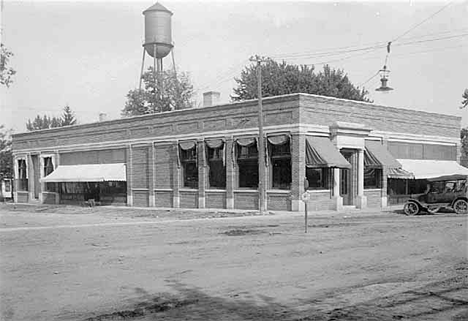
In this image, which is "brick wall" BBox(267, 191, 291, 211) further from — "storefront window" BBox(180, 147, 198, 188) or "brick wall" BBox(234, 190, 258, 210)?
"storefront window" BBox(180, 147, 198, 188)

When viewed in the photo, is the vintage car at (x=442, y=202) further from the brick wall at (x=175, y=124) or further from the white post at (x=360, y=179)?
the brick wall at (x=175, y=124)

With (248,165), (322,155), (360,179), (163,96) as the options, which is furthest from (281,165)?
(163,96)

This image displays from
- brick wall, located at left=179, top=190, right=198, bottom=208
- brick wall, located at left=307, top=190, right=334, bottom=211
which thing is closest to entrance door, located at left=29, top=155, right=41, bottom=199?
brick wall, located at left=179, top=190, right=198, bottom=208

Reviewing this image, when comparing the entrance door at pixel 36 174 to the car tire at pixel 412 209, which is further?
the entrance door at pixel 36 174

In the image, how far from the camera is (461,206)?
2345 cm

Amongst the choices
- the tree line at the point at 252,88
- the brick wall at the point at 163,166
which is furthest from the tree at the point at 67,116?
the brick wall at the point at 163,166

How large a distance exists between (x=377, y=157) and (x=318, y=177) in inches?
171

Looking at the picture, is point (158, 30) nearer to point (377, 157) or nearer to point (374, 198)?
point (377, 157)

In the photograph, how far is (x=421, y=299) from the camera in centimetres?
778

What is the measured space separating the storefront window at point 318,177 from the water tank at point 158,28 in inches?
909

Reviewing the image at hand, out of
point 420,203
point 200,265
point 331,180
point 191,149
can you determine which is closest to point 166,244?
point 200,265

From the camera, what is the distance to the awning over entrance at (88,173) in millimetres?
37781

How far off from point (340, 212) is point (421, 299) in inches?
762

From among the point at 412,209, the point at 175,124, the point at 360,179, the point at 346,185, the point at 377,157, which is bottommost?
the point at 412,209
